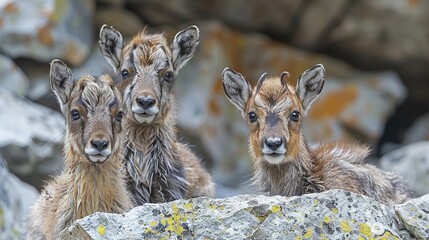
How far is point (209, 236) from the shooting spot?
852 centimetres

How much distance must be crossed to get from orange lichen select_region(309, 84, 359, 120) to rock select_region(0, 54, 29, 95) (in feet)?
21.4

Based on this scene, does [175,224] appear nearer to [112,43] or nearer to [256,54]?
[112,43]

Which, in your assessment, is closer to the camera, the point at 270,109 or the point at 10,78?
the point at 270,109

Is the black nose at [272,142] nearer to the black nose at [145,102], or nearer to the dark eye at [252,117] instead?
the dark eye at [252,117]

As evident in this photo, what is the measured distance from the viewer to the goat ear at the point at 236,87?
11758 mm

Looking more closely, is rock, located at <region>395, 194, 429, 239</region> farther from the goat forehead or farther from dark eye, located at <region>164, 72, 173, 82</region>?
dark eye, located at <region>164, 72, 173, 82</region>

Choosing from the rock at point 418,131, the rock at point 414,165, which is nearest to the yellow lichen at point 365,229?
the rock at point 414,165

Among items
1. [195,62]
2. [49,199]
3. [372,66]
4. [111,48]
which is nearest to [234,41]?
[195,62]

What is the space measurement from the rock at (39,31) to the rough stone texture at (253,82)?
250 centimetres

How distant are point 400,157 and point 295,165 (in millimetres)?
5909

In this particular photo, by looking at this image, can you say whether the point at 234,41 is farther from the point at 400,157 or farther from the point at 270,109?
the point at 270,109

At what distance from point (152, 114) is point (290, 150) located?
1542 millimetres

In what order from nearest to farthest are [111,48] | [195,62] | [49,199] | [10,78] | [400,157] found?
[49,199]
[111,48]
[400,157]
[10,78]
[195,62]

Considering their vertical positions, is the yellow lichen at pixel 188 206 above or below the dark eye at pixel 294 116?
below
